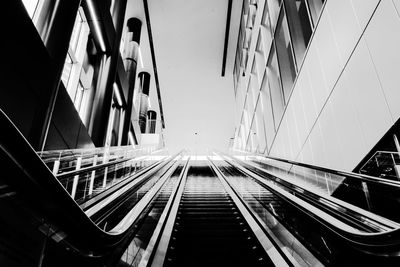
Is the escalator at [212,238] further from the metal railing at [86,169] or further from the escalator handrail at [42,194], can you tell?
the escalator handrail at [42,194]

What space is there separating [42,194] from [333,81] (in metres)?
5.34

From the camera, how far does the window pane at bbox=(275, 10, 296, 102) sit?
8.46 m

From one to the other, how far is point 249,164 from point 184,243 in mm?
3458

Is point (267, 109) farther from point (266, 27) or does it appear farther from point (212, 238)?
point (212, 238)

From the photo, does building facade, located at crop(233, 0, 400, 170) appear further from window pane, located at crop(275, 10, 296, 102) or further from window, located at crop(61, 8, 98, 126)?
window, located at crop(61, 8, 98, 126)

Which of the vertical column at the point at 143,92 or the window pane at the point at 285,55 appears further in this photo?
the vertical column at the point at 143,92

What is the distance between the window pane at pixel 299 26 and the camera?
7355 mm

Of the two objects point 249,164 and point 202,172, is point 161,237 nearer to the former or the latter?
point 249,164

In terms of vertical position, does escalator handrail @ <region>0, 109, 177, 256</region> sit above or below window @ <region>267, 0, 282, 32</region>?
below

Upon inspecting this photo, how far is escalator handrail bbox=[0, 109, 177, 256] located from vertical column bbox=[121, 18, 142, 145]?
14143 millimetres

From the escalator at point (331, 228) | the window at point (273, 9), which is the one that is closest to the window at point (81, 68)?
the window at point (273, 9)

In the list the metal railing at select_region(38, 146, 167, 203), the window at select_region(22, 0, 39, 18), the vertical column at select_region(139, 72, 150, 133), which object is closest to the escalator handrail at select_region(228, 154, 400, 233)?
the metal railing at select_region(38, 146, 167, 203)

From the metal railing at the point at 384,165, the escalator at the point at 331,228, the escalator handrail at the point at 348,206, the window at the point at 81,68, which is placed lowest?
the escalator at the point at 331,228

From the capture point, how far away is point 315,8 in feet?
21.9
